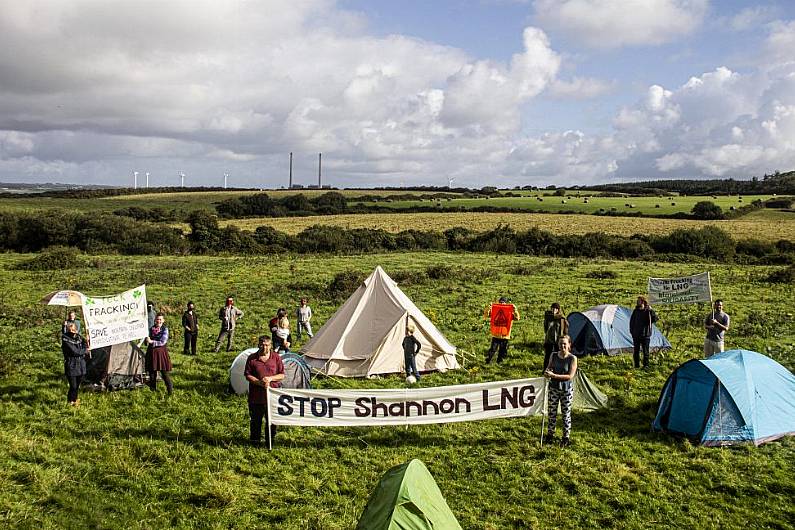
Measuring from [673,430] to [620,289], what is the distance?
62.7 feet

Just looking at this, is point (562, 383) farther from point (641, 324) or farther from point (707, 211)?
point (707, 211)

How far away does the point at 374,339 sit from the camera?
1587 cm

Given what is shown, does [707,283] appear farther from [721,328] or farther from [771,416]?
[771,416]

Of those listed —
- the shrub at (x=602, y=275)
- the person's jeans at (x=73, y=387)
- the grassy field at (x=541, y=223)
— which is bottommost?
the person's jeans at (x=73, y=387)

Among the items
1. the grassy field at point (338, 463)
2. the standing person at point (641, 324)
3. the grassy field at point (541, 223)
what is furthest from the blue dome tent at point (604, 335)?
the grassy field at point (541, 223)

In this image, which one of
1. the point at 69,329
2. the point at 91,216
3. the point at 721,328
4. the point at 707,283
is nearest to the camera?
the point at 69,329

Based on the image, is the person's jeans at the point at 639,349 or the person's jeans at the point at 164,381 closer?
the person's jeans at the point at 164,381

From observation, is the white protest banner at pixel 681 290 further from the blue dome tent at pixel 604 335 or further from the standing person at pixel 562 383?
the standing person at pixel 562 383

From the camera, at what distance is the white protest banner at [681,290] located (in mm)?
18062

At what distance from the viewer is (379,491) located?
23.7ft

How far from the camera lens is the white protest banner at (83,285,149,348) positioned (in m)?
12.9

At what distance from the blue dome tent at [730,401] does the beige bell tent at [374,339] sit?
6.18 metres

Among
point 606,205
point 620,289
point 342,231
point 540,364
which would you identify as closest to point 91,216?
point 342,231

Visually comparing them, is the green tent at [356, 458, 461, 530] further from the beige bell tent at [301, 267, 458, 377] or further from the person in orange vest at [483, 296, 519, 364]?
the person in orange vest at [483, 296, 519, 364]
